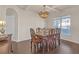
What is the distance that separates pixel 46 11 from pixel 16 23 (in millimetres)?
726

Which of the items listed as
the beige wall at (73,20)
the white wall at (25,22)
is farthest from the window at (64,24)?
the white wall at (25,22)

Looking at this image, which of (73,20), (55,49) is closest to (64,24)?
(73,20)

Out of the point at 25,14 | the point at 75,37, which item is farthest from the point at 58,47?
the point at 25,14

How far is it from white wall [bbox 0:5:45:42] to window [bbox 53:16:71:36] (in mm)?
314

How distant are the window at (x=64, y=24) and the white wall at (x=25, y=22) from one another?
1.03 feet

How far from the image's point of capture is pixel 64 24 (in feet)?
8.54

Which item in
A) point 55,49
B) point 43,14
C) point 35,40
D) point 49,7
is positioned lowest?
point 55,49

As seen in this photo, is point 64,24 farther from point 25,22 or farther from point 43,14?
point 25,22

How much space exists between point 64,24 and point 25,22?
0.88 meters

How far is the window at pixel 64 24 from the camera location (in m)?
2.58

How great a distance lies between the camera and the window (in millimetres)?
2579

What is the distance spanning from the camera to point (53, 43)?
2.63 metres

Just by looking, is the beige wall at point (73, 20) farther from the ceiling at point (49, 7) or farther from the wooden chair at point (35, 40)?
the wooden chair at point (35, 40)
